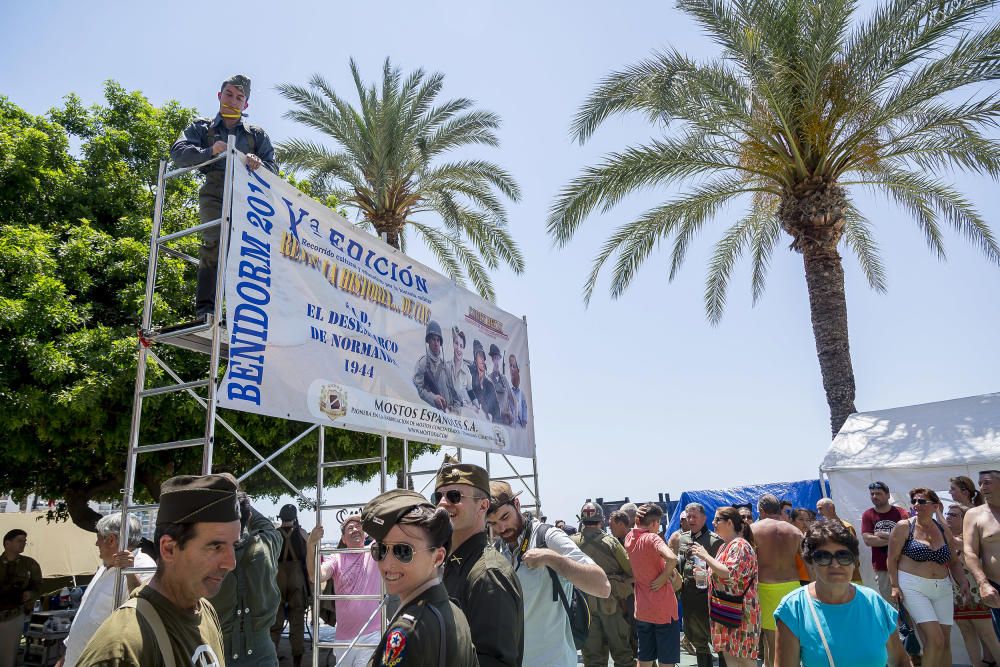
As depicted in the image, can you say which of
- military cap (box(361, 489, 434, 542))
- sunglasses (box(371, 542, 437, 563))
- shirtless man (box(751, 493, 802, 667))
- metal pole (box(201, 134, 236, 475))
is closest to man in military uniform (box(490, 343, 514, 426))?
shirtless man (box(751, 493, 802, 667))

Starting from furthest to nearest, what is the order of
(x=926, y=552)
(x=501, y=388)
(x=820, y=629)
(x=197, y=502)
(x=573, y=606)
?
1. (x=501, y=388)
2. (x=926, y=552)
3. (x=573, y=606)
4. (x=820, y=629)
5. (x=197, y=502)

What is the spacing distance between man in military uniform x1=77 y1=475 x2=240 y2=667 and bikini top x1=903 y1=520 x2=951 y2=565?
662cm

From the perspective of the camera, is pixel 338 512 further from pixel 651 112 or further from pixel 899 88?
pixel 899 88

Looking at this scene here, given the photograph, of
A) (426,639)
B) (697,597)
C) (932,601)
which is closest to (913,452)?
(932,601)

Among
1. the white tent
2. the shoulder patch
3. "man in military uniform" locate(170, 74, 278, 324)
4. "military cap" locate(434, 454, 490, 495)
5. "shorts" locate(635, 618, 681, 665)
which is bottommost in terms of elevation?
"shorts" locate(635, 618, 681, 665)

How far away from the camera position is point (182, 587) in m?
2.21

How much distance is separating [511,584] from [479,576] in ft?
0.42

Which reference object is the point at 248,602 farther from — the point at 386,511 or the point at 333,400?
the point at 386,511

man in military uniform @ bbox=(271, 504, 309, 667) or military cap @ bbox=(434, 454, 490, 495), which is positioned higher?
military cap @ bbox=(434, 454, 490, 495)

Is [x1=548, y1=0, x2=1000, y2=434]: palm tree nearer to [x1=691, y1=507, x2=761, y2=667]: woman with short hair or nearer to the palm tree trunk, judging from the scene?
the palm tree trunk

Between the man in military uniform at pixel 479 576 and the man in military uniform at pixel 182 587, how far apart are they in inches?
33.9

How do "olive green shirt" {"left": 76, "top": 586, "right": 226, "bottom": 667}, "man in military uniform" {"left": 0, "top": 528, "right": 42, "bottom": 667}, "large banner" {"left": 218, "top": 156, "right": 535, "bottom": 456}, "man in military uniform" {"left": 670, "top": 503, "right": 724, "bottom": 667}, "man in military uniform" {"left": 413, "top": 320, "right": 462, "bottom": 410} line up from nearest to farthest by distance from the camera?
"olive green shirt" {"left": 76, "top": 586, "right": 226, "bottom": 667}, "large banner" {"left": 218, "top": 156, "right": 535, "bottom": 456}, "man in military uniform" {"left": 670, "top": 503, "right": 724, "bottom": 667}, "man in military uniform" {"left": 413, "top": 320, "right": 462, "bottom": 410}, "man in military uniform" {"left": 0, "top": 528, "right": 42, "bottom": 667}

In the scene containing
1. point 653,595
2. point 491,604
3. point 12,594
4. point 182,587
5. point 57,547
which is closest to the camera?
point 182,587

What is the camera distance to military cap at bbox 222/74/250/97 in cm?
584
